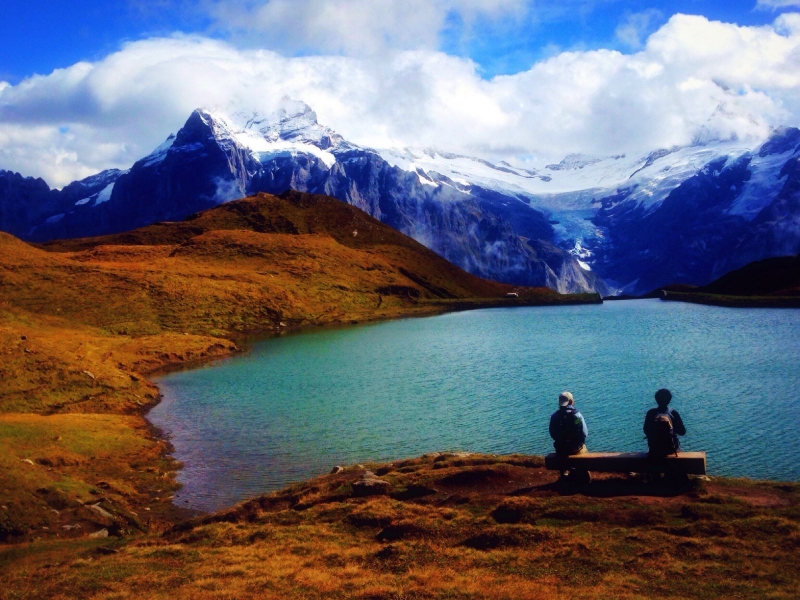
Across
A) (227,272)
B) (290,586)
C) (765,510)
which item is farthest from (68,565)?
(227,272)

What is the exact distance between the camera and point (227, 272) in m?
175

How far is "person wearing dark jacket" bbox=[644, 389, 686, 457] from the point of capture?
25.8 m

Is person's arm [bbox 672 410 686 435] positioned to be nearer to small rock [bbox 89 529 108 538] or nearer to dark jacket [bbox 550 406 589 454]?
dark jacket [bbox 550 406 589 454]

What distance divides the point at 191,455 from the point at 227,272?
429 ft

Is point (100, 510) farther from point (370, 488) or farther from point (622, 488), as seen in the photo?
point (622, 488)

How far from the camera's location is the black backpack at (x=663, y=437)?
84.8 ft

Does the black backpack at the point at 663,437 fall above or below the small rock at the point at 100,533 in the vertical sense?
above

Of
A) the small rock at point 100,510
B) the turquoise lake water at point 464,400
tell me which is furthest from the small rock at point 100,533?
the turquoise lake water at point 464,400

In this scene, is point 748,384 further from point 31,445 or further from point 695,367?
point 31,445

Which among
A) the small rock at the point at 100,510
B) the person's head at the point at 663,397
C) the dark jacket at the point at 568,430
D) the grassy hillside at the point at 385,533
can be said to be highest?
the person's head at the point at 663,397

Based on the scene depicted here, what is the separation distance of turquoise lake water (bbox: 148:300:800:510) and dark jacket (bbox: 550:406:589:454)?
40.2 ft

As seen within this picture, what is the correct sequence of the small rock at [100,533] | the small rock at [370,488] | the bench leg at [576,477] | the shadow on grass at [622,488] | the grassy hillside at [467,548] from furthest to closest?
the small rock at [100,533]
the small rock at [370,488]
the bench leg at [576,477]
the shadow on grass at [622,488]
the grassy hillside at [467,548]

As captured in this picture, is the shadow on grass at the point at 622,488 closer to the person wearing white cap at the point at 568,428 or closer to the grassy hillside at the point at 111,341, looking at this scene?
the person wearing white cap at the point at 568,428

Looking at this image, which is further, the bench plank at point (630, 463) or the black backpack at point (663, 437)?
the bench plank at point (630, 463)
